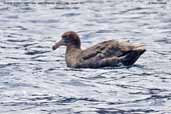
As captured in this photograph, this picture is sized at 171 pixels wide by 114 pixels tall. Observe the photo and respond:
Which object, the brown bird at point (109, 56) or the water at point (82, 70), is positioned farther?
the brown bird at point (109, 56)

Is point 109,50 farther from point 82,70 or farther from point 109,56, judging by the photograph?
point 82,70

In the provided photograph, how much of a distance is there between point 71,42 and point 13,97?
Result: 450cm

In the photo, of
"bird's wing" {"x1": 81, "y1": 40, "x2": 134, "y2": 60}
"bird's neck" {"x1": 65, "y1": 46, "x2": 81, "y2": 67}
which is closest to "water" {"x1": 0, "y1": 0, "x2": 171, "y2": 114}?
"bird's neck" {"x1": 65, "y1": 46, "x2": 81, "y2": 67}

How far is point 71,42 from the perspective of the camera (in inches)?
899

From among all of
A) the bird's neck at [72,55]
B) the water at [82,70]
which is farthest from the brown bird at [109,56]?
the water at [82,70]

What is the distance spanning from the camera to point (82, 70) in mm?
21719

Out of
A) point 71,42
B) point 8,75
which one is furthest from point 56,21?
point 8,75

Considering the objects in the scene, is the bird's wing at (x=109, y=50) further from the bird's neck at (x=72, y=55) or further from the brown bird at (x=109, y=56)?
the bird's neck at (x=72, y=55)

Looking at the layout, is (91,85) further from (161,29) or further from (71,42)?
(161,29)

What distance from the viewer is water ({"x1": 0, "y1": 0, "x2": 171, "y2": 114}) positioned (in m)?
18.0

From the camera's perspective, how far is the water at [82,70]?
1803 centimetres

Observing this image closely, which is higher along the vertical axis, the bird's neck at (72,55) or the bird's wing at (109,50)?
the bird's wing at (109,50)

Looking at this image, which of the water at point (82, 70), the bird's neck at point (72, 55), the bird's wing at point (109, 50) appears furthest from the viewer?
the bird's neck at point (72, 55)

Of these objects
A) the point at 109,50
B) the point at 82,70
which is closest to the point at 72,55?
the point at 82,70
